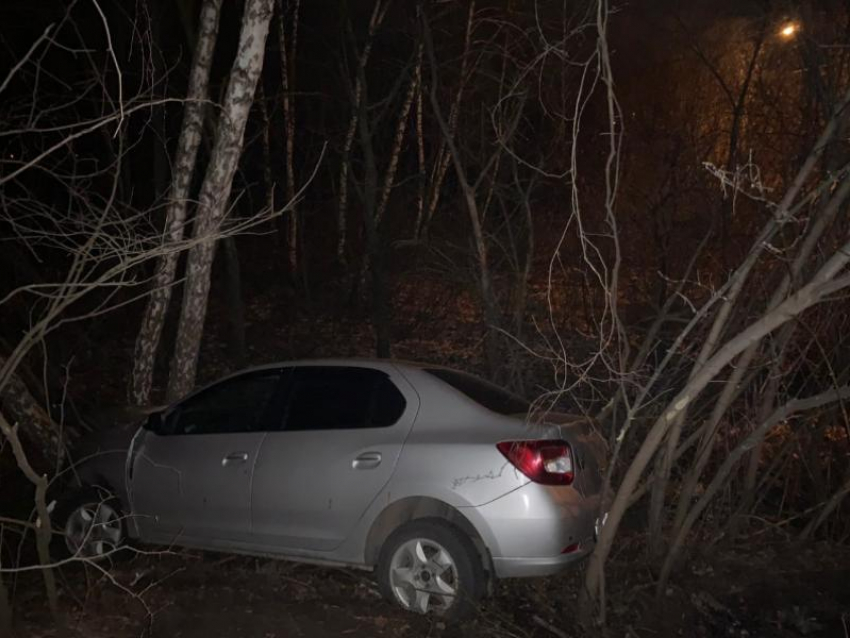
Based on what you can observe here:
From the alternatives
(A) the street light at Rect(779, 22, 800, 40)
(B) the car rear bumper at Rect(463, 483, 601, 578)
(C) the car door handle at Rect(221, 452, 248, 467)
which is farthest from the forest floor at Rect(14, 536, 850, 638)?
(A) the street light at Rect(779, 22, 800, 40)

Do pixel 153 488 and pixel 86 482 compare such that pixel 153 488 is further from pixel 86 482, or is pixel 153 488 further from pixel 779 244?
pixel 779 244

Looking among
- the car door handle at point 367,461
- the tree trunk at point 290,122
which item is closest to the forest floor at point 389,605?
the car door handle at point 367,461

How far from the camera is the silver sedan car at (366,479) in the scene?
4.83m

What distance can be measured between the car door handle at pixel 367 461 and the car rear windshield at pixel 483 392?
0.66 m

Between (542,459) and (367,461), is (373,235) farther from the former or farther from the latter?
(542,459)

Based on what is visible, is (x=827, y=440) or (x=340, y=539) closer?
(x=340, y=539)

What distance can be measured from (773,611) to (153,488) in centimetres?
424

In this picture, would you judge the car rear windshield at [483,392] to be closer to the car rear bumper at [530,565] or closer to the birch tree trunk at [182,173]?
the car rear bumper at [530,565]

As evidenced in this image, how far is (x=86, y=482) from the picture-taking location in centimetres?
627

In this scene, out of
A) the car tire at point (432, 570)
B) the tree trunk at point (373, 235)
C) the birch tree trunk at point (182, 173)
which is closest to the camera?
the car tire at point (432, 570)

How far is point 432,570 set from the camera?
4965mm

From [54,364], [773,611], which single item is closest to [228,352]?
[54,364]

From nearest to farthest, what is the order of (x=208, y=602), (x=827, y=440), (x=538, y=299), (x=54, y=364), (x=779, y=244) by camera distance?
(x=208, y=602), (x=779, y=244), (x=827, y=440), (x=54, y=364), (x=538, y=299)

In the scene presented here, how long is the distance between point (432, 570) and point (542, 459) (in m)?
0.93
